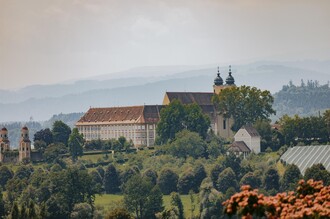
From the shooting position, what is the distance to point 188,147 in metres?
125

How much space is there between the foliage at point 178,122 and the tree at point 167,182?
23.0 m

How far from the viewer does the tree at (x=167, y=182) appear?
358 ft

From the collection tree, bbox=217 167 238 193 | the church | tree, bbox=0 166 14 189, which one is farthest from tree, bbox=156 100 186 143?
tree, bbox=217 167 238 193

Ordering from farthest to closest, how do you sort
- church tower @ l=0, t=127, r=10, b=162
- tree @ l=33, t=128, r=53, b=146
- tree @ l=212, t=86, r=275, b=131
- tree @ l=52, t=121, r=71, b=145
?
tree @ l=212, t=86, r=275, b=131 → tree @ l=52, t=121, r=71, b=145 → tree @ l=33, t=128, r=53, b=146 → church tower @ l=0, t=127, r=10, b=162

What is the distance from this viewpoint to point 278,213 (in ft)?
74.0

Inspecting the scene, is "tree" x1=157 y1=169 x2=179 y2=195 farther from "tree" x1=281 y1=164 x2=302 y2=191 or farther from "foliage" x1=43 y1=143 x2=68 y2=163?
"foliage" x1=43 y1=143 x2=68 y2=163

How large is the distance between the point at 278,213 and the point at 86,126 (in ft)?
432

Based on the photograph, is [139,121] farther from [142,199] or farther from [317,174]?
[317,174]

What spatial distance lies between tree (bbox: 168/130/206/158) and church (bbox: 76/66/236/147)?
13522mm

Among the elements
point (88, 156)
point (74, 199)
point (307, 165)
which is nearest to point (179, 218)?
point (74, 199)

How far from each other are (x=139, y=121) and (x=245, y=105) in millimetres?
13267

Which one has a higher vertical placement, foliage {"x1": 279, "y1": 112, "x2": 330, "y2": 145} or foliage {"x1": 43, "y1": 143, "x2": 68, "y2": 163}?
foliage {"x1": 279, "y1": 112, "x2": 330, "y2": 145}

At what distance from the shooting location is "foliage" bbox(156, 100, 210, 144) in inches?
5300

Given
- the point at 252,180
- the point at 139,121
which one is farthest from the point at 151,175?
the point at 139,121
